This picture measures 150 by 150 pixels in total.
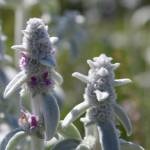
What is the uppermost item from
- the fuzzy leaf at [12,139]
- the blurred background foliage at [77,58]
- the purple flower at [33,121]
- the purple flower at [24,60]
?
the blurred background foliage at [77,58]

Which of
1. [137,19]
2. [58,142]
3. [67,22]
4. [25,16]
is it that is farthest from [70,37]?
[137,19]

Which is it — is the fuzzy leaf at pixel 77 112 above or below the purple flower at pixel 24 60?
below

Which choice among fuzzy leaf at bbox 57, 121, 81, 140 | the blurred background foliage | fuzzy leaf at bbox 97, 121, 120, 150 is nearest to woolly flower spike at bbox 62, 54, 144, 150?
fuzzy leaf at bbox 97, 121, 120, 150

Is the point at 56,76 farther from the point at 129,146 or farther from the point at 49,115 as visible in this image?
the point at 129,146

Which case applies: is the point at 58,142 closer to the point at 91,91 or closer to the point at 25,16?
the point at 91,91

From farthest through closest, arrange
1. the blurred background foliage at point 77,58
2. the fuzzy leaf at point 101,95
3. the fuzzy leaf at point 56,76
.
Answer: the blurred background foliage at point 77,58 → the fuzzy leaf at point 56,76 → the fuzzy leaf at point 101,95

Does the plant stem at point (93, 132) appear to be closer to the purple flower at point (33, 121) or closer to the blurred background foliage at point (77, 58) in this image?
the purple flower at point (33, 121)

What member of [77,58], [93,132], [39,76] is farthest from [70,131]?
[77,58]

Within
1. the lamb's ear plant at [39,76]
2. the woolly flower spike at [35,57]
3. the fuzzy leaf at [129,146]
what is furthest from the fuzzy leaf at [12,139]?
the fuzzy leaf at [129,146]
